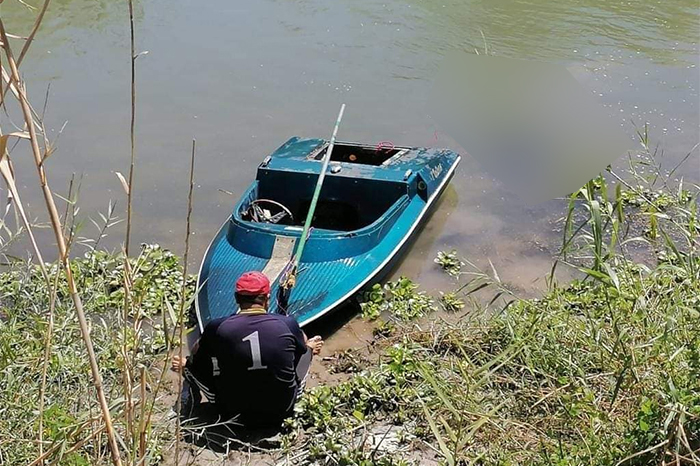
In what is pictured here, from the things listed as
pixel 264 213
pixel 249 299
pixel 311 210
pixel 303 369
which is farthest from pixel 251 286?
pixel 264 213

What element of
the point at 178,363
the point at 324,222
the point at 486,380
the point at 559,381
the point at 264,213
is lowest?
the point at 324,222

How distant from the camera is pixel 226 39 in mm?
12398

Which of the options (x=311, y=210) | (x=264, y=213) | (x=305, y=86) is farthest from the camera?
(x=305, y=86)

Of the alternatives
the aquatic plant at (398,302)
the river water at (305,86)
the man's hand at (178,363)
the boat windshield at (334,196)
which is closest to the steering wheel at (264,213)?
the boat windshield at (334,196)

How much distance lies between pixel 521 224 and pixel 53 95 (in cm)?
615

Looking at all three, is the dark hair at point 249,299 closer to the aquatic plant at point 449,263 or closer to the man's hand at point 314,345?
the man's hand at point 314,345

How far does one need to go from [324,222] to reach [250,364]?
265 centimetres

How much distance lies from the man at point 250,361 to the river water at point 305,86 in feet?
7.68

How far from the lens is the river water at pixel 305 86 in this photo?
24.6 feet

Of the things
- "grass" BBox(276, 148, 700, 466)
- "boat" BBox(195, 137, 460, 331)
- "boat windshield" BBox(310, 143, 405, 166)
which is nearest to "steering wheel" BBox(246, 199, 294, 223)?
"boat" BBox(195, 137, 460, 331)

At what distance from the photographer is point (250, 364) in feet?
14.1

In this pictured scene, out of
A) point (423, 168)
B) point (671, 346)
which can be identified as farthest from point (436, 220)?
point (671, 346)

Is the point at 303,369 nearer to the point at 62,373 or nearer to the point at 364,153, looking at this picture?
the point at 62,373

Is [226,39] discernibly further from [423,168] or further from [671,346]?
[671,346]
